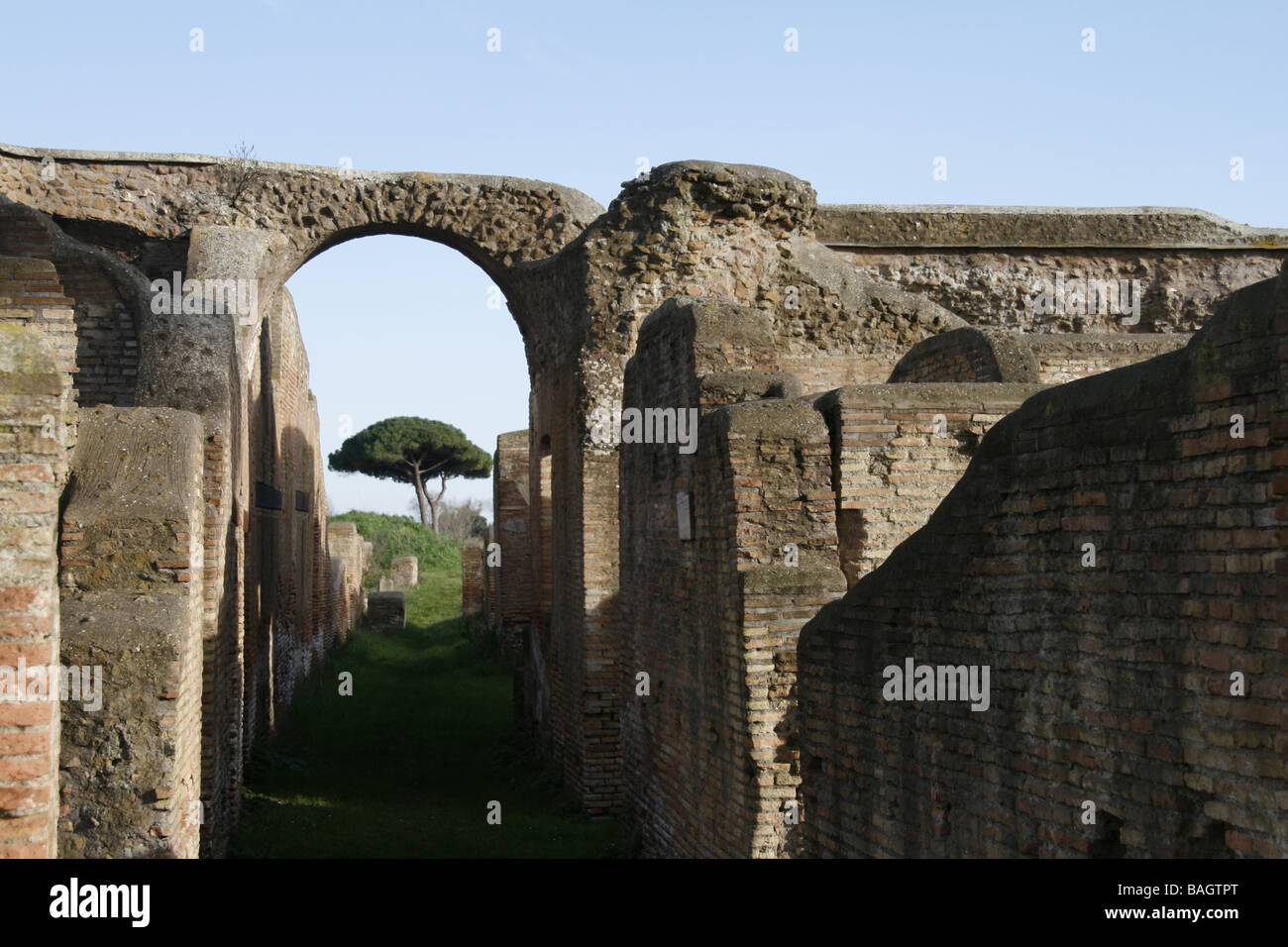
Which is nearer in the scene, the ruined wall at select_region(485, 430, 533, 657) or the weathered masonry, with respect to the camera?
the weathered masonry

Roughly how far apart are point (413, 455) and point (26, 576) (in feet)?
157

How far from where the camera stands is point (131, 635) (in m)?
4.58

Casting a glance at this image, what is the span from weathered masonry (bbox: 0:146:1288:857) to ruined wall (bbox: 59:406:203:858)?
0.6 inches

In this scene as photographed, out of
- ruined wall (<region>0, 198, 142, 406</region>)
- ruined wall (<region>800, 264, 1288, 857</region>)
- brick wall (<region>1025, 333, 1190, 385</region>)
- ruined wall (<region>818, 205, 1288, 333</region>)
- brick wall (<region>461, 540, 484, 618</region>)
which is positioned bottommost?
brick wall (<region>461, 540, 484, 618</region>)

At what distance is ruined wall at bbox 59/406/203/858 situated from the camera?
14.6ft

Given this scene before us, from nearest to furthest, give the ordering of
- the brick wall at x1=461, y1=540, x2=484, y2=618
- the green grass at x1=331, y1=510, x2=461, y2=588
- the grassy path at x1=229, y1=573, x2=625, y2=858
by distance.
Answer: the grassy path at x1=229, y1=573, x2=625, y2=858, the brick wall at x1=461, y1=540, x2=484, y2=618, the green grass at x1=331, y1=510, x2=461, y2=588

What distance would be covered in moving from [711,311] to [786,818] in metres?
3.01

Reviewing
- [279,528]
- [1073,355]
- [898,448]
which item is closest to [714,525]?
[898,448]

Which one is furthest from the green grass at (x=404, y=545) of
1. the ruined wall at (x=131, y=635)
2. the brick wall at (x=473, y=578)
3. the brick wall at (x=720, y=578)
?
the ruined wall at (x=131, y=635)

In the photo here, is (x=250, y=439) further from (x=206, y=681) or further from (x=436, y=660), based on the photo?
(x=436, y=660)

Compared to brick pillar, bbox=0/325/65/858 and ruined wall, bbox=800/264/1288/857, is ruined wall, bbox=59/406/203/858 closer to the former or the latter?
brick pillar, bbox=0/325/65/858

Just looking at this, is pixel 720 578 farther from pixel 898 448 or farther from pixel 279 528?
pixel 279 528

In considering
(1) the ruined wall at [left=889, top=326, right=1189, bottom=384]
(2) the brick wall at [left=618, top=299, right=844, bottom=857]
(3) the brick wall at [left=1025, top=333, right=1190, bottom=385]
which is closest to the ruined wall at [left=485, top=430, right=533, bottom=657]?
(2) the brick wall at [left=618, top=299, right=844, bottom=857]
